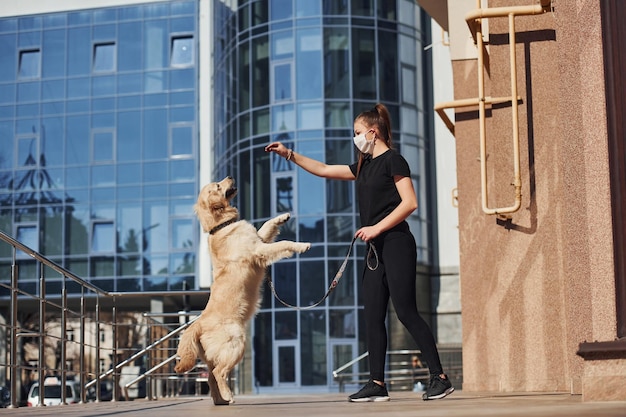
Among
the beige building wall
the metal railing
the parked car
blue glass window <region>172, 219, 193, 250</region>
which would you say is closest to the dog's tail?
the metal railing

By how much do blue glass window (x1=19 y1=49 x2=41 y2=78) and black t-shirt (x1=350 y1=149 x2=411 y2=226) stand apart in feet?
122

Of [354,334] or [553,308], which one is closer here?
[553,308]

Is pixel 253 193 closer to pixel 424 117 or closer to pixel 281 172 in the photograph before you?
pixel 281 172

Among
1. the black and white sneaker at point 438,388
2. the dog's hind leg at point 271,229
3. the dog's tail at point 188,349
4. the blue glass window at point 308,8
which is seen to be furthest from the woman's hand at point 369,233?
the blue glass window at point 308,8

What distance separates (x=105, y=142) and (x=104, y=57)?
366cm

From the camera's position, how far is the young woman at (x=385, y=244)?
6.58m

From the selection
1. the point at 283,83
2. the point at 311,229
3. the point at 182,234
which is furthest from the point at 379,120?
the point at 182,234

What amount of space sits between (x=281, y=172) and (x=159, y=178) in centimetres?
863

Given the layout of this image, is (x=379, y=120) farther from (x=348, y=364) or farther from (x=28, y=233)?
(x=28, y=233)

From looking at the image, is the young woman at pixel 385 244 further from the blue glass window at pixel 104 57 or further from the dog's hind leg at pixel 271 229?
the blue glass window at pixel 104 57

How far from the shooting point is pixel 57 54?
42.2 metres

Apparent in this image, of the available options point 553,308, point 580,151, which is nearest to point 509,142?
point 553,308

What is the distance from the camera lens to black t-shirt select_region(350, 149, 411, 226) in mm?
6754

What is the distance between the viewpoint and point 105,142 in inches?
1608
